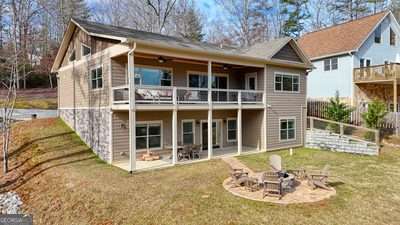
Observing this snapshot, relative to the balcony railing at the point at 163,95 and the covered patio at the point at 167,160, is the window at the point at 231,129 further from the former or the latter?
the balcony railing at the point at 163,95

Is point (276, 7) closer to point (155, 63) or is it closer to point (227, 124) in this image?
point (227, 124)

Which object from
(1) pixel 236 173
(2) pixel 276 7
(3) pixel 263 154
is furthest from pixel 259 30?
(1) pixel 236 173

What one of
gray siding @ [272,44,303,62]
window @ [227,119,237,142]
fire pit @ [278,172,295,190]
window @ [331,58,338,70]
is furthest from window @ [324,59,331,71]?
fire pit @ [278,172,295,190]

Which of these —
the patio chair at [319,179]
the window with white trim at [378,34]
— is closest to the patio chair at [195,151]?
the patio chair at [319,179]

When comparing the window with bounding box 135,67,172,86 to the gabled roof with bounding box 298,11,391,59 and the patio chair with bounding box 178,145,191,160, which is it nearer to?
the patio chair with bounding box 178,145,191,160

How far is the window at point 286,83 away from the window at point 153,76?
23.6ft

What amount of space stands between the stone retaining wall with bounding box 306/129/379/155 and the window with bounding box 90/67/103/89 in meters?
14.2

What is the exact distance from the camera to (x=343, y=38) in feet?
83.5

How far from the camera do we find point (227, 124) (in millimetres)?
18750

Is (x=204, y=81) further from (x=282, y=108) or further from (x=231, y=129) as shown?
(x=282, y=108)

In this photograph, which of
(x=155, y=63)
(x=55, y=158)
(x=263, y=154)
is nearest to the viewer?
(x=55, y=158)

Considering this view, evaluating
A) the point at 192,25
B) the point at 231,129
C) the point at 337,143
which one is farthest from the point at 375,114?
the point at 192,25

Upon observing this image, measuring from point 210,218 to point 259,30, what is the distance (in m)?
33.1

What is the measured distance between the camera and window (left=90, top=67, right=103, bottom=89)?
14705 millimetres
